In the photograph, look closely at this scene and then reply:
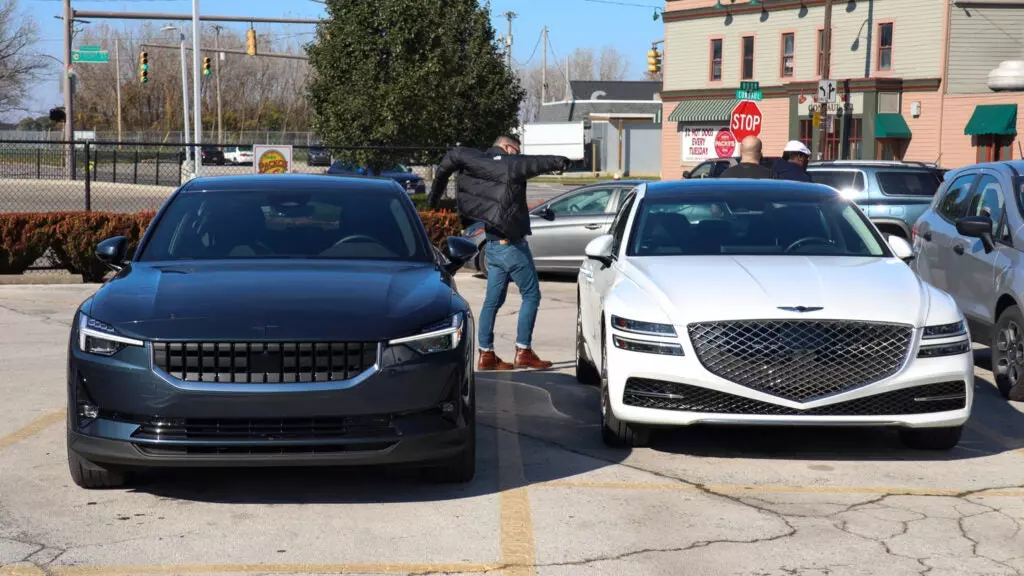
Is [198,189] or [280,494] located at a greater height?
[198,189]

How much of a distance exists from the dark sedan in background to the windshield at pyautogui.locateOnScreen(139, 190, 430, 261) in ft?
2.33

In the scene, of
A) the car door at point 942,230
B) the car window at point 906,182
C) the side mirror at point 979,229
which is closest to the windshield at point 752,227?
the side mirror at point 979,229

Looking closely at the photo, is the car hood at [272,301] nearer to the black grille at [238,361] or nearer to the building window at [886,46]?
the black grille at [238,361]

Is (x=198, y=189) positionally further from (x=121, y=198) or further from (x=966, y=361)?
(x=121, y=198)

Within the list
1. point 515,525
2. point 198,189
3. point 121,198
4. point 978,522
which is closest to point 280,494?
A: point 515,525

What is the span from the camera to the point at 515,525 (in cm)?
575

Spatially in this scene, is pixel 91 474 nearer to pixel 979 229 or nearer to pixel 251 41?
pixel 979 229

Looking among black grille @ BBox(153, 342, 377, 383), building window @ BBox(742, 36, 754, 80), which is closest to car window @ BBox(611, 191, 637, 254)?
black grille @ BBox(153, 342, 377, 383)

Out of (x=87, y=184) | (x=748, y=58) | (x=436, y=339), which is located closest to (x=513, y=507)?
(x=436, y=339)

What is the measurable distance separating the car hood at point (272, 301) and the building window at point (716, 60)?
48.3 m

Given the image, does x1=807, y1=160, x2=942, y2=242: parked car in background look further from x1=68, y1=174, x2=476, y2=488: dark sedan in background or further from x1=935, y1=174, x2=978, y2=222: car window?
x1=68, y1=174, x2=476, y2=488: dark sedan in background

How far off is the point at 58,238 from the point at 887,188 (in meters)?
10.8

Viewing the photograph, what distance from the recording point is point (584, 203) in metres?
17.9

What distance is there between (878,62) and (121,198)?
27100 millimetres
